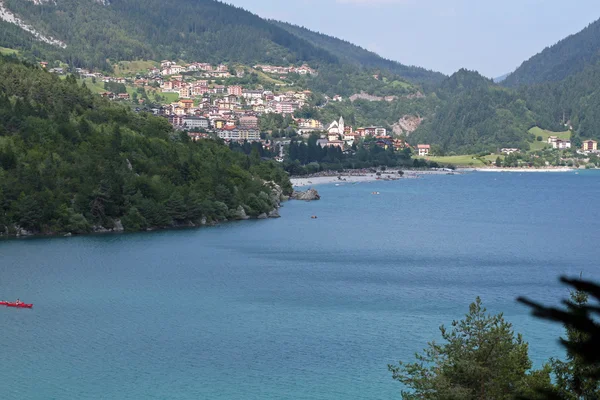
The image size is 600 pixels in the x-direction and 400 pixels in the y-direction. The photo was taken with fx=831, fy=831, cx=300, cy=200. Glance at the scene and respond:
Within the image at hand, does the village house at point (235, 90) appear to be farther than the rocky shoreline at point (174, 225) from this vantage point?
Yes

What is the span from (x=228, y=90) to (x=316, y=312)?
5037 inches

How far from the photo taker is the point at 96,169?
151 ft

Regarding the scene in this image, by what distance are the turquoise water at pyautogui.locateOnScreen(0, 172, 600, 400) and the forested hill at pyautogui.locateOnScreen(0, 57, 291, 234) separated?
203cm

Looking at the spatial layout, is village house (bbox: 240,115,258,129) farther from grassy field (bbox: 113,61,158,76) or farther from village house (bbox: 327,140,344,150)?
grassy field (bbox: 113,61,158,76)

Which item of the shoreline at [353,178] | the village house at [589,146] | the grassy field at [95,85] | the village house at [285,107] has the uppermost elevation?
the grassy field at [95,85]

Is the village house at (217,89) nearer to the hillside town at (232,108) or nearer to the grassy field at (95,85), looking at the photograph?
the hillside town at (232,108)

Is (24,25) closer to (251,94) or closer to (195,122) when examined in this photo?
(251,94)

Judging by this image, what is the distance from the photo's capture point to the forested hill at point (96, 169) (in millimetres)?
42500

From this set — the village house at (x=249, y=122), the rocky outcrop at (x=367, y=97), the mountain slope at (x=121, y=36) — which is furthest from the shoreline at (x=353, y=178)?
the rocky outcrop at (x=367, y=97)

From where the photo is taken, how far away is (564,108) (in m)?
158

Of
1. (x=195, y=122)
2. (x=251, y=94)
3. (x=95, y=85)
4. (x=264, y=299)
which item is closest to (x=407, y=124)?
(x=251, y=94)

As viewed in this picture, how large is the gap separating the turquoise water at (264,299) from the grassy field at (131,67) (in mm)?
102171

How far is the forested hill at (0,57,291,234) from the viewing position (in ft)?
139

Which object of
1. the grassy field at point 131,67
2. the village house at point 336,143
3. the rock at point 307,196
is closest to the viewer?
the rock at point 307,196
